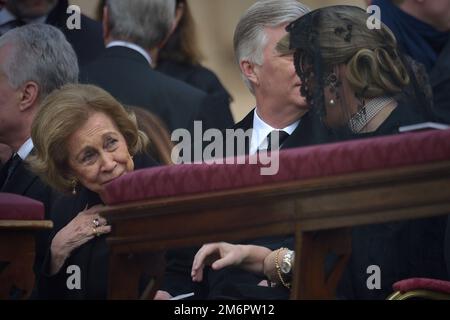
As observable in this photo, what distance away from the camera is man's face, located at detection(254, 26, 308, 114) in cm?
460

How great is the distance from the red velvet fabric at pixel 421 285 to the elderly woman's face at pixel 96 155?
96cm

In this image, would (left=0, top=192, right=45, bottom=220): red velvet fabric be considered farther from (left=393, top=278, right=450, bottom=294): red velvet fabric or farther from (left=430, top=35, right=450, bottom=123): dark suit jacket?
(left=430, top=35, right=450, bottom=123): dark suit jacket

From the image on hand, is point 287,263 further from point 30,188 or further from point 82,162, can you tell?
point 30,188

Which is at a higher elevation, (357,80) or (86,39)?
(86,39)

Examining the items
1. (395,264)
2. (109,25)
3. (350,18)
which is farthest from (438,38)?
(109,25)

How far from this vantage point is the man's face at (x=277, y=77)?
4.60 meters

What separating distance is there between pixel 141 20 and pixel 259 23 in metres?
1.06

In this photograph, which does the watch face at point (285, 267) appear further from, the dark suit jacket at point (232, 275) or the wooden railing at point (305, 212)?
the wooden railing at point (305, 212)

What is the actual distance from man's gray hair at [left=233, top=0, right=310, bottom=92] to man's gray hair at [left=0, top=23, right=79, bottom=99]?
0.62 metres

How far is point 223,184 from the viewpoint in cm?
373

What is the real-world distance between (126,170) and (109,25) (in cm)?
141

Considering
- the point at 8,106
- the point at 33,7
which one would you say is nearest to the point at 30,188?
the point at 8,106

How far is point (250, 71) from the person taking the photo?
4.77 metres

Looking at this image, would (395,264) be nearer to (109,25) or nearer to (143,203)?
(143,203)
